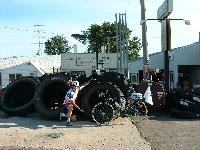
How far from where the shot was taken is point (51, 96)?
17.9 m

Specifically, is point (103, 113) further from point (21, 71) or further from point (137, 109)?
point (21, 71)

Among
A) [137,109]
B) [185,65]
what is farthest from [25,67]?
[137,109]

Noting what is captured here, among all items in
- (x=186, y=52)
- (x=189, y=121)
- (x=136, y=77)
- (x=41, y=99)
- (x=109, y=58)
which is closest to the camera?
(x=189, y=121)

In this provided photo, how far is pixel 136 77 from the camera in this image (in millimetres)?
41844

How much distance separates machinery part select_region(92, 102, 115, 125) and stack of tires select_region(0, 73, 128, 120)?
43 centimetres

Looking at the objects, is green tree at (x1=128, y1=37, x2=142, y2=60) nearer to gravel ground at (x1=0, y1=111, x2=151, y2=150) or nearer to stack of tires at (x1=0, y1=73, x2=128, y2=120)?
stack of tires at (x1=0, y1=73, x2=128, y2=120)

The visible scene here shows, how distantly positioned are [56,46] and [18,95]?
86231 mm

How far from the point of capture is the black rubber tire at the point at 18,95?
17.3 metres

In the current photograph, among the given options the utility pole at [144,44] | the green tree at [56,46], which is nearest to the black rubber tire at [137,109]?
the utility pole at [144,44]

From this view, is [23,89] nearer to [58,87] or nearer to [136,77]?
[58,87]

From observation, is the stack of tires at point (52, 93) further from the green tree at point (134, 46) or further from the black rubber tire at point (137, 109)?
the green tree at point (134, 46)

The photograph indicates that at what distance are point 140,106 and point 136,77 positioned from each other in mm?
24944

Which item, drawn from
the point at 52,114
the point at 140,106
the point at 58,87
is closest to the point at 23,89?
the point at 58,87

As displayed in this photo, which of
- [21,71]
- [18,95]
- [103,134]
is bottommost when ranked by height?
[103,134]
